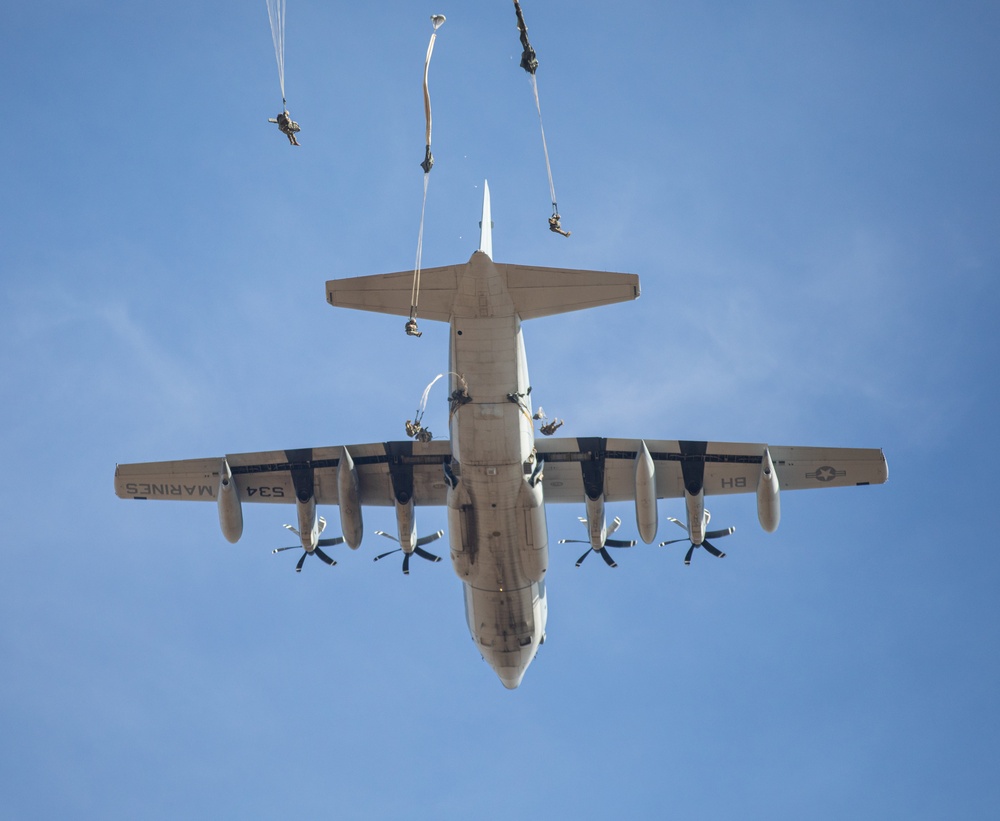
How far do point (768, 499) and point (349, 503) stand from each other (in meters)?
13.3

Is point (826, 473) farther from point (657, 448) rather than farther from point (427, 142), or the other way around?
point (427, 142)

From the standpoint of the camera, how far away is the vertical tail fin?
31.1m

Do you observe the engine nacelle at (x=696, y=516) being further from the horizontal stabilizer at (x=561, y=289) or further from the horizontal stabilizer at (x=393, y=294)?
the horizontal stabilizer at (x=393, y=294)

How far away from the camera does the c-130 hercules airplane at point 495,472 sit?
29.4 meters

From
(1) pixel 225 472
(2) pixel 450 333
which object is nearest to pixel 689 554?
(2) pixel 450 333

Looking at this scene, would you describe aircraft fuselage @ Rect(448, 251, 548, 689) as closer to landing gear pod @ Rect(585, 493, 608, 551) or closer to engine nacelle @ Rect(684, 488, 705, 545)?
landing gear pod @ Rect(585, 493, 608, 551)

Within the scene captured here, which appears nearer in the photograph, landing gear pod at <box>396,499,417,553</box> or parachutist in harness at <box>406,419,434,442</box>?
parachutist in harness at <box>406,419,434,442</box>

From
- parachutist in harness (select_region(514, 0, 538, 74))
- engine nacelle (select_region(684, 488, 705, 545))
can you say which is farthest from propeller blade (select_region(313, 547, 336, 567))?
parachutist in harness (select_region(514, 0, 538, 74))

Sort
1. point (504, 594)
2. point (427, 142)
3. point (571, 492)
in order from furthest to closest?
point (571, 492), point (504, 594), point (427, 142)

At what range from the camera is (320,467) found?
119 feet

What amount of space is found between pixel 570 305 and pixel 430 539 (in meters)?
10.2

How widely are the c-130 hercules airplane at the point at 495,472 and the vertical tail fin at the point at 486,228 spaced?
0.08 m

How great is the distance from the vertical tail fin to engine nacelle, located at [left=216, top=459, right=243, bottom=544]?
36.9 ft

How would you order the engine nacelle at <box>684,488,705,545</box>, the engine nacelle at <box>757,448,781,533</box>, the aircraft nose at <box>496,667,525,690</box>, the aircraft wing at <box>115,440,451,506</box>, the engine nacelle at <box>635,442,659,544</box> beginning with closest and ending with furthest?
the engine nacelle at <box>757,448,781,533</box>
the engine nacelle at <box>635,442,659,544</box>
the engine nacelle at <box>684,488,705,545</box>
the aircraft wing at <box>115,440,451,506</box>
the aircraft nose at <box>496,667,525,690</box>
